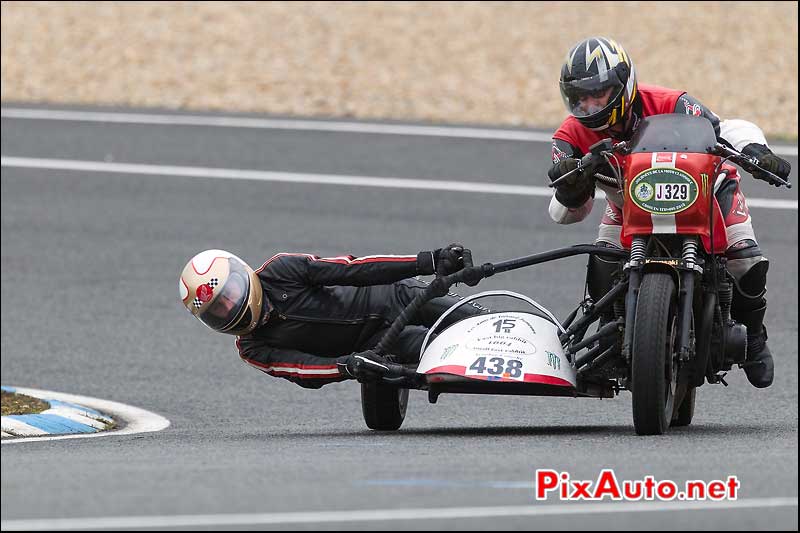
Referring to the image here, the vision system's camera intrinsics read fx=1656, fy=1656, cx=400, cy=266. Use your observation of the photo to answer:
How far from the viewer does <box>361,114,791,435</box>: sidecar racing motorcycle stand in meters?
8.61

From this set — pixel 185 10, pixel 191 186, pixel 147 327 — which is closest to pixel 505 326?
pixel 147 327

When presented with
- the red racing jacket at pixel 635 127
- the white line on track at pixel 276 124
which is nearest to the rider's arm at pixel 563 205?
the red racing jacket at pixel 635 127

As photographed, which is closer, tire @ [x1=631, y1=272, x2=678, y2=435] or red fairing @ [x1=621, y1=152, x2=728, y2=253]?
tire @ [x1=631, y1=272, x2=678, y2=435]

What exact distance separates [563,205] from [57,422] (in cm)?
399

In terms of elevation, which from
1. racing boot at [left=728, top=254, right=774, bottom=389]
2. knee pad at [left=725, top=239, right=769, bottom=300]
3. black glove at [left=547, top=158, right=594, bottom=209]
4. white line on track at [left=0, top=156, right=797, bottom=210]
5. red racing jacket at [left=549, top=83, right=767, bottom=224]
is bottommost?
racing boot at [left=728, top=254, right=774, bottom=389]

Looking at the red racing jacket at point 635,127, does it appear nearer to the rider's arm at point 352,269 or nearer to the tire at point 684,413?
the rider's arm at point 352,269

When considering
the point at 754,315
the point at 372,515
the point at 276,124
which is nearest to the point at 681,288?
the point at 754,315

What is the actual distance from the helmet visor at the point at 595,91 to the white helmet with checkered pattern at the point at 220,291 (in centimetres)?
221

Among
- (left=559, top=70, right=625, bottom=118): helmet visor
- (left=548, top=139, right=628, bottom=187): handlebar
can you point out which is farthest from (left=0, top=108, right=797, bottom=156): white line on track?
(left=548, top=139, right=628, bottom=187): handlebar

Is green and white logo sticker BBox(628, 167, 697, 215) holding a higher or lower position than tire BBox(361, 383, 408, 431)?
higher

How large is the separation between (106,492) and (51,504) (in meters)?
0.29

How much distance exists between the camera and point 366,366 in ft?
30.8

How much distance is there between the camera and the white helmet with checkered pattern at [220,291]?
31.7 ft

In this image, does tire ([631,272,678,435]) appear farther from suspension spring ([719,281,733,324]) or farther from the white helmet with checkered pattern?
the white helmet with checkered pattern
